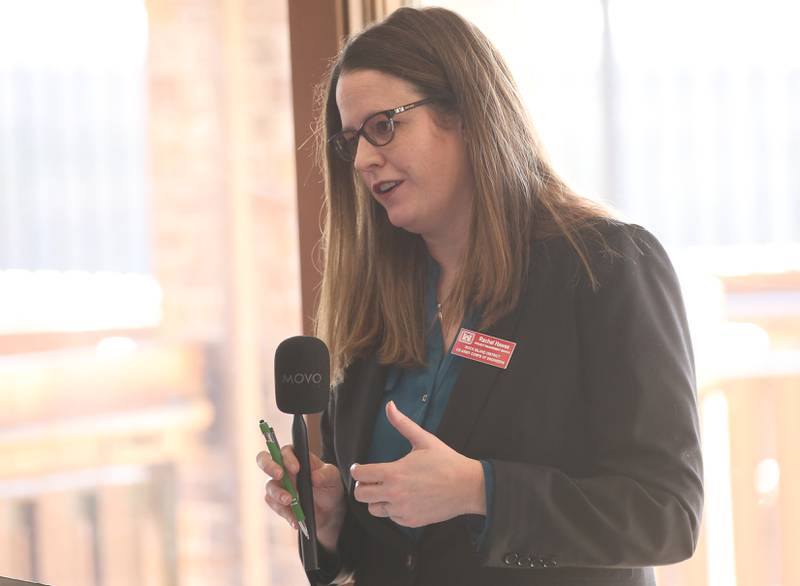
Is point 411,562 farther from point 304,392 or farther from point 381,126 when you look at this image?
point 381,126

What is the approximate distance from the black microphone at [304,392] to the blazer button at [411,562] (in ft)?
0.53

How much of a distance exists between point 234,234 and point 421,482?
1.72 m

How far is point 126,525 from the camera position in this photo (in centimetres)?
312

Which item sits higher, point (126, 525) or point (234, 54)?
point (234, 54)

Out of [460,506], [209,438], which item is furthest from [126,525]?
[460,506]

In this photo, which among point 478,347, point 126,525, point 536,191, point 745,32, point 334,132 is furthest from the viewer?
point 126,525

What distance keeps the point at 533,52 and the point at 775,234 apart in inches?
28.5

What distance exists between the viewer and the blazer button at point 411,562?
154 cm

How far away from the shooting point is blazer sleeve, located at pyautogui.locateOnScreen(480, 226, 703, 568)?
1353 mm

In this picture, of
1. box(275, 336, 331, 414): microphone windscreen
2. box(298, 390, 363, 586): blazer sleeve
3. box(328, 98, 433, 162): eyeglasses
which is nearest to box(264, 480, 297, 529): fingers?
box(275, 336, 331, 414): microphone windscreen

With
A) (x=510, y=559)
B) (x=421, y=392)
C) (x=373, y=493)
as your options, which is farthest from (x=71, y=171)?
(x=510, y=559)

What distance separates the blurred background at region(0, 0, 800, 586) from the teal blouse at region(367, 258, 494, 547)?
33.0 inches

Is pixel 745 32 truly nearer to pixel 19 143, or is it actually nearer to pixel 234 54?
pixel 234 54

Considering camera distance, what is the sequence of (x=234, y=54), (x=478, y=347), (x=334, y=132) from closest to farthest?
(x=478, y=347) → (x=334, y=132) → (x=234, y=54)
